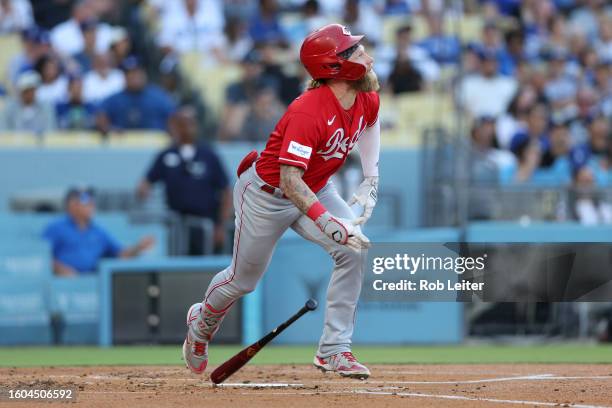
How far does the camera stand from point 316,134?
660 cm

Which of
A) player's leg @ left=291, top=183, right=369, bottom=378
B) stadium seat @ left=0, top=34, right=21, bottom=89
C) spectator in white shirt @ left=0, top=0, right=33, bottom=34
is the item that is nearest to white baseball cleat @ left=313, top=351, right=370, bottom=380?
player's leg @ left=291, top=183, right=369, bottom=378

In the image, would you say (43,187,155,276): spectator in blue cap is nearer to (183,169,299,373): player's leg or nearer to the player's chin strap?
(183,169,299,373): player's leg

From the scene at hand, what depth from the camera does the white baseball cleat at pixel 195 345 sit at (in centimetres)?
742

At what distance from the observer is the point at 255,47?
15.7 meters

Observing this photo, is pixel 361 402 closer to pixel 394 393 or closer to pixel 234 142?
pixel 394 393

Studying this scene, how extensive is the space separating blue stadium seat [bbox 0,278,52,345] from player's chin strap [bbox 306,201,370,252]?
643 cm

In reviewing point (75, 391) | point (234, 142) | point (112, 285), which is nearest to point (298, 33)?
point (234, 142)

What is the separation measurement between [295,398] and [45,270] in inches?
251

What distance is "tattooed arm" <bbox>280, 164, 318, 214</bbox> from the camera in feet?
21.6

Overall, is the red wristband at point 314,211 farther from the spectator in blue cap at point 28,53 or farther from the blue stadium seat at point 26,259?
the spectator in blue cap at point 28,53

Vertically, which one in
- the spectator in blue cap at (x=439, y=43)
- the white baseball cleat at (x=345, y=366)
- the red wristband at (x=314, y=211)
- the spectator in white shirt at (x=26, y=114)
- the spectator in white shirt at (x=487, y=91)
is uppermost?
the spectator in blue cap at (x=439, y=43)

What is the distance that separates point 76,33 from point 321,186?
946 centimetres

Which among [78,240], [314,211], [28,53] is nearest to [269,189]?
[314,211]

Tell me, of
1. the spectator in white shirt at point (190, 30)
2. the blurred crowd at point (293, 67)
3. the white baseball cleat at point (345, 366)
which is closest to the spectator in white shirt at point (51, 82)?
the blurred crowd at point (293, 67)
